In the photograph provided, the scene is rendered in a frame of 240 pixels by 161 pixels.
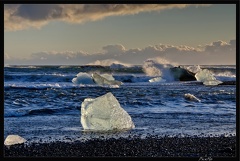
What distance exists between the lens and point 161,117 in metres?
9.38

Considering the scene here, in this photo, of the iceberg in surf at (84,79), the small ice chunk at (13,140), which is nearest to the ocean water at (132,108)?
the iceberg in surf at (84,79)

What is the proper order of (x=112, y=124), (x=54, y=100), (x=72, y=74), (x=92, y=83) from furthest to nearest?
1. (x=72, y=74)
2. (x=92, y=83)
3. (x=54, y=100)
4. (x=112, y=124)

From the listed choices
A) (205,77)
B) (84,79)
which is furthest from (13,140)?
(205,77)

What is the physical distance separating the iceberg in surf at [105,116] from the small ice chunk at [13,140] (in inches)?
56.5

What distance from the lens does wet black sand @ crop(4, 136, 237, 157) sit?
6.45 meters

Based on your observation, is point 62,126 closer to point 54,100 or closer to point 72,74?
point 54,100

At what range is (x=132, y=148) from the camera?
267 inches

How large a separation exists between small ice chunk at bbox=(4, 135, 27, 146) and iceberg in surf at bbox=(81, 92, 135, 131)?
4.71ft

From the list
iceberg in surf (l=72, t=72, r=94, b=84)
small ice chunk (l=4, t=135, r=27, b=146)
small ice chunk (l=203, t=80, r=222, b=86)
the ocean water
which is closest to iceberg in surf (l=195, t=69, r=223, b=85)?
small ice chunk (l=203, t=80, r=222, b=86)

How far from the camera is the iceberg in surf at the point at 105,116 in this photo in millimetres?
8188

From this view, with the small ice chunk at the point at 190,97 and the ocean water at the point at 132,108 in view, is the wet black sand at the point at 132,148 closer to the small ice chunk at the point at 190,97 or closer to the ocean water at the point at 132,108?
the ocean water at the point at 132,108

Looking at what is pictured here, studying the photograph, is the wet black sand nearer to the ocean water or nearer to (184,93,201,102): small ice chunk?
the ocean water

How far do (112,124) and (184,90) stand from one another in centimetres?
516
